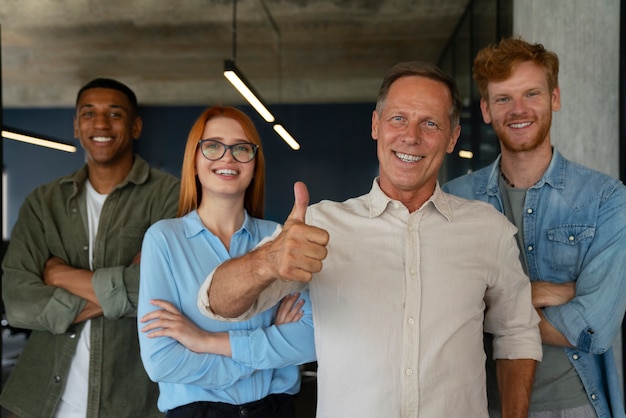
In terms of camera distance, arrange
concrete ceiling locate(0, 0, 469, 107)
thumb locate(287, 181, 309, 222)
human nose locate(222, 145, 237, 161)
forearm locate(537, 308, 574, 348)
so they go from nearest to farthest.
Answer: thumb locate(287, 181, 309, 222), forearm locate(537, 308, 574, 348), human nose locate(222, 145, 237, 161), concrete ceiling locate(0, 0, 469, 107)

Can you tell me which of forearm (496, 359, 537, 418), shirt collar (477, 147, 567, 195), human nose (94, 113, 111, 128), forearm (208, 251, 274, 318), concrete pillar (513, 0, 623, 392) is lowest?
forearm (496, 359, 537, 418)

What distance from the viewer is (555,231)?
6.68 feet

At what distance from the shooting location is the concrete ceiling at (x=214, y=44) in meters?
6.71

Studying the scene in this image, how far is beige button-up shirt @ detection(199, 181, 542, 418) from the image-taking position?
1561 mm

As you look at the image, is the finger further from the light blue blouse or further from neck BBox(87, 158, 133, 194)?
neck BBox(87, 158, 133, 194)

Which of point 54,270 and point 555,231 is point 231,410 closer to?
point 54,270

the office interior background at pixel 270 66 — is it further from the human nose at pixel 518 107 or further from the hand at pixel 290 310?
the hand at pixel 290 310

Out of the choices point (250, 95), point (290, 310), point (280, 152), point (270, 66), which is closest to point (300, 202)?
point (290, 310)

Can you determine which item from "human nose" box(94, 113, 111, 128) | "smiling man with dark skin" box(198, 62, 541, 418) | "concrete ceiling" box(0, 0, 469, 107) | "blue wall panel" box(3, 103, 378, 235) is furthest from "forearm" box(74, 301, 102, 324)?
"concrete ceiling" box(0, 0, 469, 107)

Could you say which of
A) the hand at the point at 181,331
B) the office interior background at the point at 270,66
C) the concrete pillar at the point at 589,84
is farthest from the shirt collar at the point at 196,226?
the office interior background at the point at 270,66

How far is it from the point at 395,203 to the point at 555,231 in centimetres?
67

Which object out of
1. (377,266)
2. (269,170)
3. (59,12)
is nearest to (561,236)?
(377,266)

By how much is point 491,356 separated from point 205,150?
3.82 ft

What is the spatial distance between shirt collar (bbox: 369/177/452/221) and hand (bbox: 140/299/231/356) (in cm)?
58
